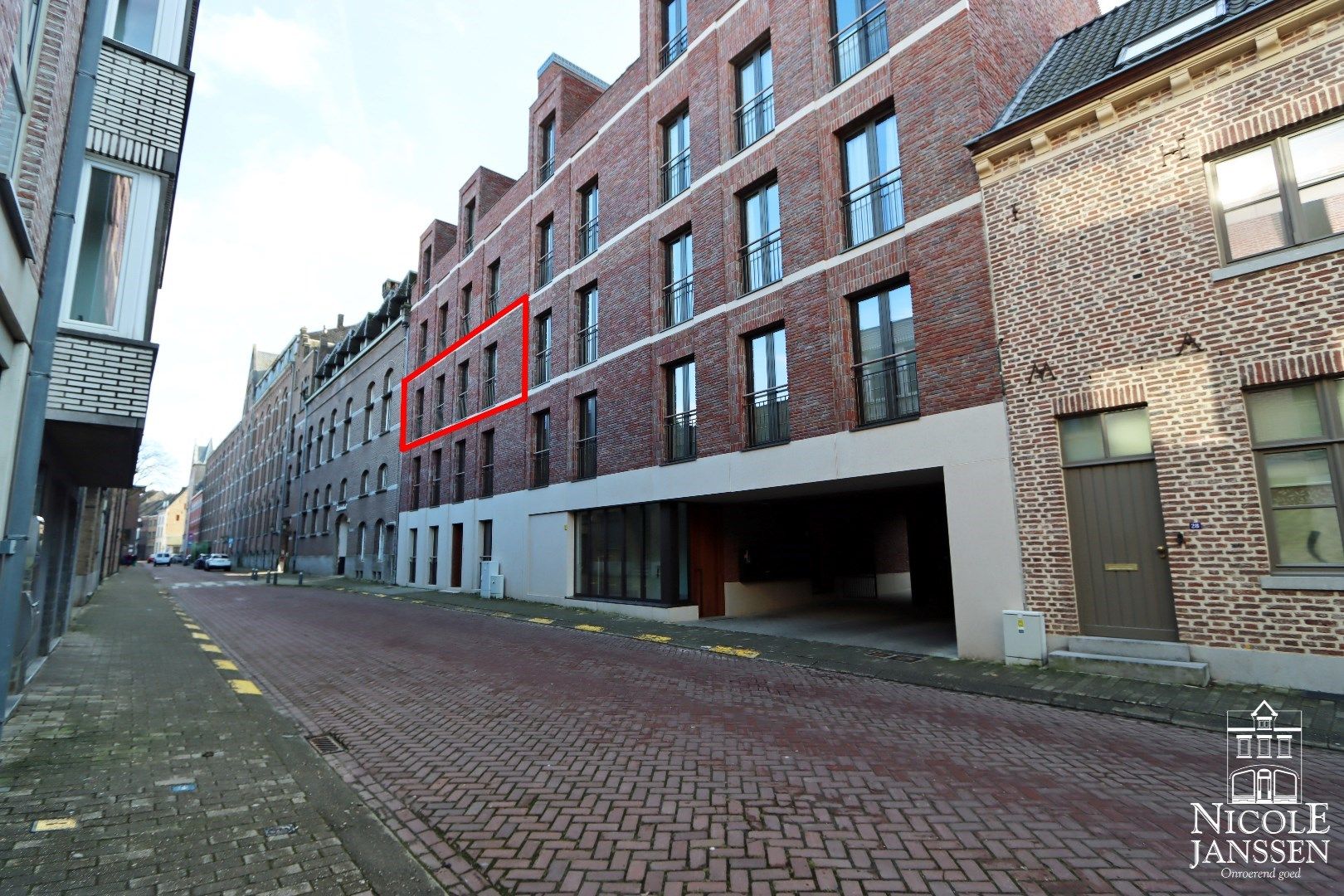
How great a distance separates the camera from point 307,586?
1217 inches

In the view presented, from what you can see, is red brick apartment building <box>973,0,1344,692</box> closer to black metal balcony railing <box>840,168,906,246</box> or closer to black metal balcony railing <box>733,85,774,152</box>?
black metal balcony railing <box>840,168,906,246</box>

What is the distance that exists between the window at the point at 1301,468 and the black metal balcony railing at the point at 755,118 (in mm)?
10474

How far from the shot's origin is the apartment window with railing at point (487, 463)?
941 inches

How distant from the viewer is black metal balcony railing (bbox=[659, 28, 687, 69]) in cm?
1697

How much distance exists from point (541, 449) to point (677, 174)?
9385mm

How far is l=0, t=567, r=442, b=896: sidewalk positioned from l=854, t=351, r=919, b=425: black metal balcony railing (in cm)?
944

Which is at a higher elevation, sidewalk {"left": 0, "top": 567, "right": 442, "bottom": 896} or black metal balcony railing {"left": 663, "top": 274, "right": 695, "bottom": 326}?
black metal balcony railing {"left": 663, "top": 274, "right": 695, "bottom": 326}

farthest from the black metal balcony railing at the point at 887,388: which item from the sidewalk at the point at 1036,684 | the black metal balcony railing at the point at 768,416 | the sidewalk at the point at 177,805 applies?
the sidewalk at the point at 177,805

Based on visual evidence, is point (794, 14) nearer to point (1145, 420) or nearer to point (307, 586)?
point (1145, 420)

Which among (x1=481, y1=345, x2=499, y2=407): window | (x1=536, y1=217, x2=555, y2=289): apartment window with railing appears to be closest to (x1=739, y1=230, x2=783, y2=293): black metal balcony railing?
(x1=536, y1=217, x2=555, y2=289): apartment window with railing

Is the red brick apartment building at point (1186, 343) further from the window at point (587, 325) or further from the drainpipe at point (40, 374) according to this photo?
the window at point (587, 325)

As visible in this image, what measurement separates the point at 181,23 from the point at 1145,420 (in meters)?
13.0

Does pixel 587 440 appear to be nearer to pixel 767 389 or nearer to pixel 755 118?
pixel 767 389

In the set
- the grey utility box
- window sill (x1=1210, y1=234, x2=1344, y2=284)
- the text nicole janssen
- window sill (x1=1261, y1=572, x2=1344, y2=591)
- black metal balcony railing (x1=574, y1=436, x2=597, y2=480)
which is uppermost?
window sill (x1=1210, y1=234, x2=1344, y2=284)
